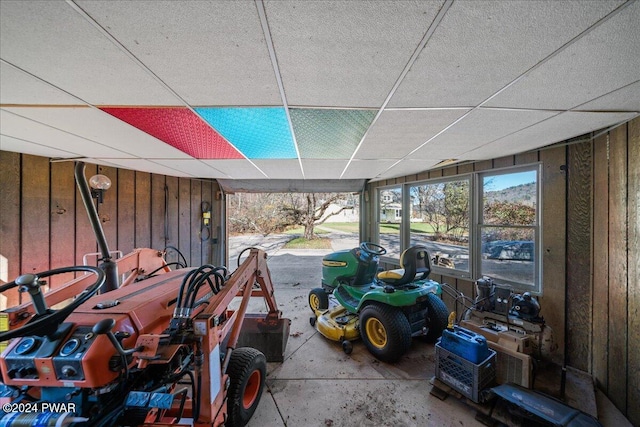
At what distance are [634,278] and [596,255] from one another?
48 centimetres

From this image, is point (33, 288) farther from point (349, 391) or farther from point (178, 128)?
point (349, 391)

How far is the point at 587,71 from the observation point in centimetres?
108

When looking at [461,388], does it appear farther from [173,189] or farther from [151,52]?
[173,189]

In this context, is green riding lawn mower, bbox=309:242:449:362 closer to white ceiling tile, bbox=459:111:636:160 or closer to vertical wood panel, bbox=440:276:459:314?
vertical wood panel, bbox=440:276:459:314

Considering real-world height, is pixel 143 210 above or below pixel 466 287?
above

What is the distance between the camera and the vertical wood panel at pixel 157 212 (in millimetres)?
3766

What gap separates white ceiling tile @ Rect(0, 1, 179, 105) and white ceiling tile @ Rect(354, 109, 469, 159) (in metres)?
1.46

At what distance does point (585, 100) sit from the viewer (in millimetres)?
1363

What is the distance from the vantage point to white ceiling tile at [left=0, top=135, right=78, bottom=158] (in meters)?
1.95

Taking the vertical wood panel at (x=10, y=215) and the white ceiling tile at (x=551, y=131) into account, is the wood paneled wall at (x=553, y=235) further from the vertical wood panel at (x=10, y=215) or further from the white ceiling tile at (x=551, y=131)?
the vertical wood panel at (x=10, y=215)

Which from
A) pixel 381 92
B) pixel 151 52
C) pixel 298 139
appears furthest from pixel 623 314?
pixel 151 52

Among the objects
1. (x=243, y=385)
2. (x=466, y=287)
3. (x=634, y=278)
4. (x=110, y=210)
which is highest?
(x=110, y=210)

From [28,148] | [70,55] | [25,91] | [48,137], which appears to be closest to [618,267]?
[70,55]

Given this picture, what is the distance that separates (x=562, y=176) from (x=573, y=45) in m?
2.04
